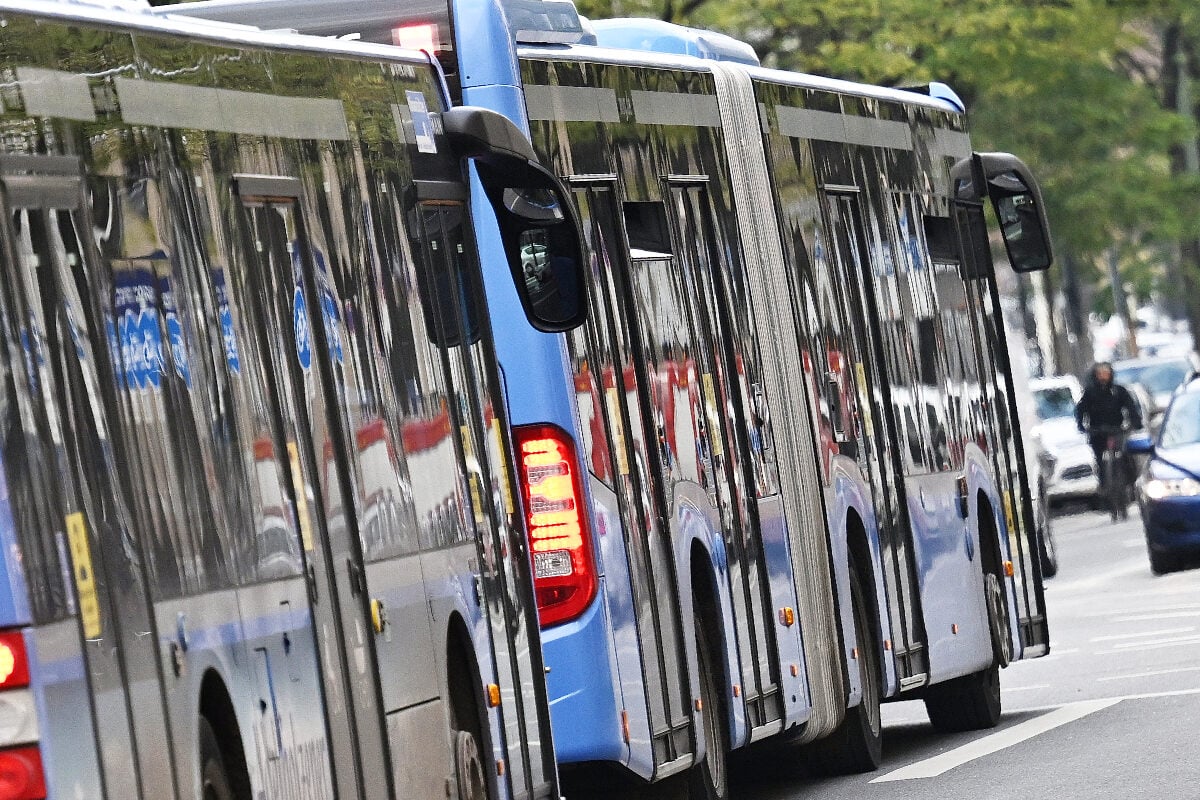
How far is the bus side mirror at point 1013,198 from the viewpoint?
51.8ft

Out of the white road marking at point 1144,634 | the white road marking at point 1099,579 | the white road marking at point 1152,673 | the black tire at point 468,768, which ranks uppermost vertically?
the black tire at point 468,768

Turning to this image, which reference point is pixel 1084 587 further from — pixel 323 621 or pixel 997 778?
pixel 323 621

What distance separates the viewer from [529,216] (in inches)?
377

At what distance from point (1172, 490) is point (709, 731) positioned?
14.4 metres

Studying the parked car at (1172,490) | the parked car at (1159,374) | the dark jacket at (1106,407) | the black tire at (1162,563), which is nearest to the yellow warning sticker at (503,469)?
the parked car at (1172,490)

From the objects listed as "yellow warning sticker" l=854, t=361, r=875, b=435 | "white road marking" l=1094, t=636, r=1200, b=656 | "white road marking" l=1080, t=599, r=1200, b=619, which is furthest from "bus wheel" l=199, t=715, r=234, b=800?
"white road marking" l=1080, t=599, r=1200, b=619

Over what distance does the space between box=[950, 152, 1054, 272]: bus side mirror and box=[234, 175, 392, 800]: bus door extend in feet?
28.8

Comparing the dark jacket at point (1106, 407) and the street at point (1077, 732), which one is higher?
the dark jacket at point (1106, 407)

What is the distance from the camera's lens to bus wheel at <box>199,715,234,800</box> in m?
6.08

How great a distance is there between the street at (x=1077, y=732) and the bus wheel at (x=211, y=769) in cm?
514

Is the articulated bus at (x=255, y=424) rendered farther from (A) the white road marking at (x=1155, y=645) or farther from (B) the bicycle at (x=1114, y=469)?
Answer: (B) the bicycle at (x=1114, y=469)

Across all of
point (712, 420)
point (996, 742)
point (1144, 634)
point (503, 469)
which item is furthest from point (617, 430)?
point (1144, 634)

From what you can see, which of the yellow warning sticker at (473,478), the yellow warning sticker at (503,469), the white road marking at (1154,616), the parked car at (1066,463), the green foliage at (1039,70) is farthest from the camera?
the parked car at (1066,463)

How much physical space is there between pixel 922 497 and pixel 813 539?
1.81 metres
